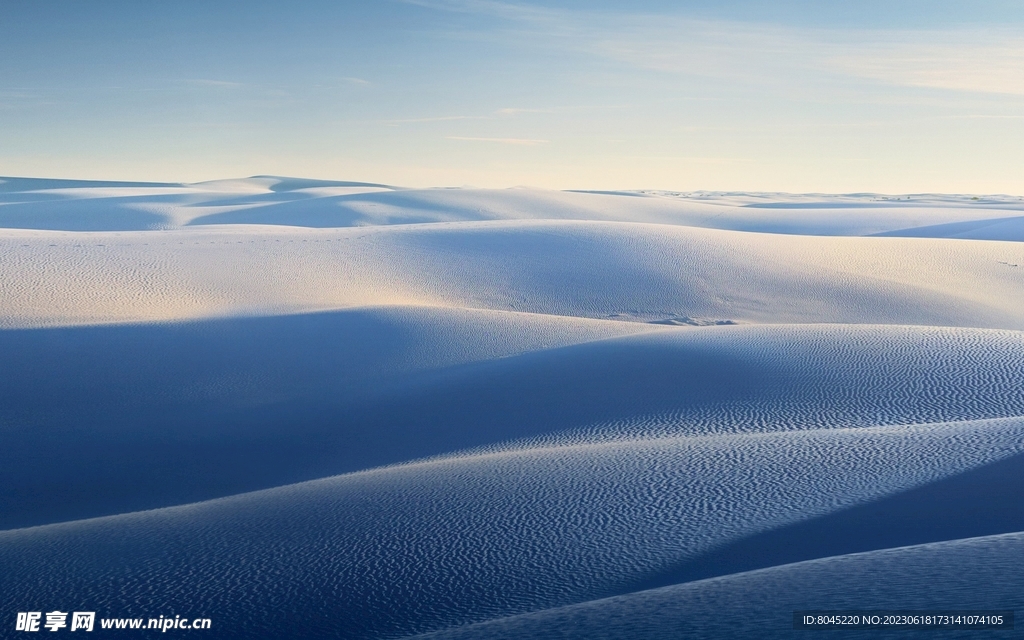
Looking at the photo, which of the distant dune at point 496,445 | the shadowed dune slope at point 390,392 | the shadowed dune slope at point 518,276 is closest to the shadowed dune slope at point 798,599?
the distant dune at point 496,445

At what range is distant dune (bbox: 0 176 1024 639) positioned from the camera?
520cm

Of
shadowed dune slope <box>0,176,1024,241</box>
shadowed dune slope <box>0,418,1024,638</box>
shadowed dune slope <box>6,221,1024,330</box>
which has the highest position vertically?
shadowed dune slope <box>0,176,1024,241</box>

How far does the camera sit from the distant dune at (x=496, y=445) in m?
5.20

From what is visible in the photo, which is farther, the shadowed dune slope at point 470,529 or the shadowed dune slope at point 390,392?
the shadowed dune slope at point 390,392

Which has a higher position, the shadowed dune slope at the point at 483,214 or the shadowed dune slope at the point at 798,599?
the shadowed dune slope at the point at 483,214

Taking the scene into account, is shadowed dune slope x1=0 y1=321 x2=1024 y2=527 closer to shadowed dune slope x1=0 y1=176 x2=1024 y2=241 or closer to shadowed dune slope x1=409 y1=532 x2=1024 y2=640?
shadowed dune slope x1=409 y1=532 x2=1024 y2=640

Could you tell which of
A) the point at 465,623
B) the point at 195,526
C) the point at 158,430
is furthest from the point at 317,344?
the point at 465,623

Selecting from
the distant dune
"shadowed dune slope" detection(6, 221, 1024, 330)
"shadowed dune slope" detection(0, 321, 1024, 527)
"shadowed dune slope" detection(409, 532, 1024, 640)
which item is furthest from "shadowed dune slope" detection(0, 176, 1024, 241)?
"shadowed dune slope" detection(409, 532, 1024, 640)

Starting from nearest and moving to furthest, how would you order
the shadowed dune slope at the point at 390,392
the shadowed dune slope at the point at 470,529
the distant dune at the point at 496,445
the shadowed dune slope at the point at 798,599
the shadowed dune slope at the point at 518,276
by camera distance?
1. the shadowed dune slope at the point at 798,599
2. the distant dune at the point at 496,445
3. the shadowed dune slope at the point at 470,529
4. the shadowed dune slope at the point at 390,392
5. the shadowed dune slope at the point at 518,276

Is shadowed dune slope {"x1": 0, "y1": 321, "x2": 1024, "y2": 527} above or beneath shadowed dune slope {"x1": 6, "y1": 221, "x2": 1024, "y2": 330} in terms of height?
beneath

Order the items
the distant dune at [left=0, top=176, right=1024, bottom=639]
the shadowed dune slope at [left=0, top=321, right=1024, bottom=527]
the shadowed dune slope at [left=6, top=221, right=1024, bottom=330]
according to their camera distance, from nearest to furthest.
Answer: the distant dune at [left=0, top=176, right=1024, bottom=639] → the shadowed dune slope at [left=0, top=321, right=1024, bottom=527] → the shadowed dune slope at [left=6, top=221, right=1024, bottom=330]

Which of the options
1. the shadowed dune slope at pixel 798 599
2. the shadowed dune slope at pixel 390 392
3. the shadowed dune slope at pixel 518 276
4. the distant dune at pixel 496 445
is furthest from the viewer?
the shadowed dune slope at pixel 518 276

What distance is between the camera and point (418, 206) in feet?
134

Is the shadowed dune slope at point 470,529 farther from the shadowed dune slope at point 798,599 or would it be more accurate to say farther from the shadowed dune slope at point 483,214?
the shadowed dune slope at point 483,214
